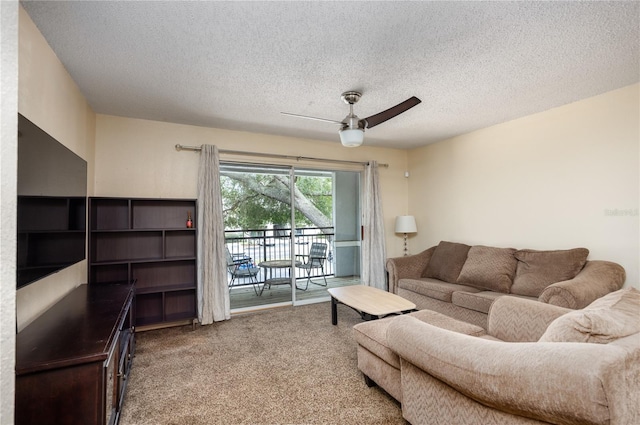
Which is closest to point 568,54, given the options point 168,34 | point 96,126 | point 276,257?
point 168,34

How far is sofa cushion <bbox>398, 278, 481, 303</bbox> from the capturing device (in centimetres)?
342

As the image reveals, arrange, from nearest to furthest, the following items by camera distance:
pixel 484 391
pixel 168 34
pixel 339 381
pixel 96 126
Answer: pixel 484 391 < pixel 168 34 < pixel 339 381 < pixel 96 126

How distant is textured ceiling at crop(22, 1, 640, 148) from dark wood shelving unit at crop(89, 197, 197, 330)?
3.68ft

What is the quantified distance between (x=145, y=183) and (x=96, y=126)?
79 centimetres

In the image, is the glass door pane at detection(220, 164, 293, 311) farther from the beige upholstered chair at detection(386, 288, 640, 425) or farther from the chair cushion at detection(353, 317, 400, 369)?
the beige upholstered chair at detection(386, 288, 640, 425)

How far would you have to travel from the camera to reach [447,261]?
3990 millimetres

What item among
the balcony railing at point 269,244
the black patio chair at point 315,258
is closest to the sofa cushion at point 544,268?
the black patio chair at point 315,258

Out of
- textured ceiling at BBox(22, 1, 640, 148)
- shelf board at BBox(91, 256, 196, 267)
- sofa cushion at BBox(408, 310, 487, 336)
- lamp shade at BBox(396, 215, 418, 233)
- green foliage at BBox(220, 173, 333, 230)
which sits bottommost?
sofa cushion at BBox(408, 310, 487, 336)

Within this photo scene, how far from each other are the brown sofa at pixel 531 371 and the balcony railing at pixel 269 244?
8.96 ft

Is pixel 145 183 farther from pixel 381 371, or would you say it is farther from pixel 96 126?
pixel 381 371

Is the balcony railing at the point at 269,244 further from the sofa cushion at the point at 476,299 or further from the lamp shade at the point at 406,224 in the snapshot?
the sofa cushion at the point at 476,299

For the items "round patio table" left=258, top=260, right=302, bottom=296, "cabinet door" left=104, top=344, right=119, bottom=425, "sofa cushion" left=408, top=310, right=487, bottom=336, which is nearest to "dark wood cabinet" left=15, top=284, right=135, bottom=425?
"cabinet door" left=104, top=344, right=119, bottom=425

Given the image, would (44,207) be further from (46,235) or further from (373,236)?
(373,236)

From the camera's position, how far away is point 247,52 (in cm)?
214
